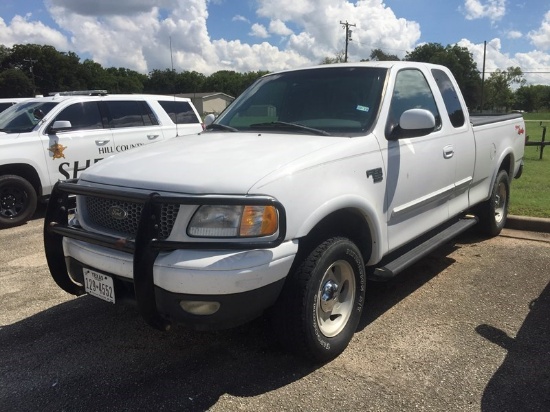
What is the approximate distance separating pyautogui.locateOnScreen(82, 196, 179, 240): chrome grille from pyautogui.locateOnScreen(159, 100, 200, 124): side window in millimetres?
6436

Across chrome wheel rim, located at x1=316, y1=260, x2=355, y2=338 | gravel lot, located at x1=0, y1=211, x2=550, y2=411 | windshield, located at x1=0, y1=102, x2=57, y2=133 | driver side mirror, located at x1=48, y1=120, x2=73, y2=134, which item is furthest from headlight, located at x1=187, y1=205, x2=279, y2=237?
windshield, located at x1=0, y1=102, x2=57, y2=133

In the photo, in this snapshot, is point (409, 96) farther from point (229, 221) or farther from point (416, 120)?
point (229, 221)

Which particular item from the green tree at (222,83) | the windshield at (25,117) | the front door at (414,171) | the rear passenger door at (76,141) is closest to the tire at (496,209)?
the front door at (414,171)

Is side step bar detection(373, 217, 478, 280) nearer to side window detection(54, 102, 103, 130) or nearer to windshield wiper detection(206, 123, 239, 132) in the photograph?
windshield wiper detection(206, 123, 239, 132)

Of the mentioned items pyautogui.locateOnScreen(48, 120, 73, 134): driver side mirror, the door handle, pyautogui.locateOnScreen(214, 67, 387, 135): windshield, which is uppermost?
pyautogui.locateOnScreen(214, 67, 387, 135): windshield

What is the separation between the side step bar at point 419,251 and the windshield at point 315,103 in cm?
101

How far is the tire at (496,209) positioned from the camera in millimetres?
5770

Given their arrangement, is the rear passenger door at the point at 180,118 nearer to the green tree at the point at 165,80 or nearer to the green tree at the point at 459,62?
the green tree at the point at 165,80

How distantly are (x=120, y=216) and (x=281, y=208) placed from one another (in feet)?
3.33

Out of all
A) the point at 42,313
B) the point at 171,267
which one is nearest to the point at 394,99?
the point at 171,267

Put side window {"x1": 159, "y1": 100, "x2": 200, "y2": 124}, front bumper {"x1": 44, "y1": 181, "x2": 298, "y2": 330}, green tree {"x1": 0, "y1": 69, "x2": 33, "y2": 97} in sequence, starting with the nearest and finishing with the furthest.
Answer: front bumper {"x1": 44, "y1": 181, "x2": 298, "y2": 330} → side window {"x1": 159, "y1": 100, "x2": 200, "y2": 124} → green tree {"x1": 0, "y1": 69, "x2": 33, "y2": 97}

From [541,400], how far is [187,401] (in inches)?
79.3

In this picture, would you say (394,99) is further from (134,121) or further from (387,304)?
(134,121)

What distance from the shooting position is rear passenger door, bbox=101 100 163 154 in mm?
8477
